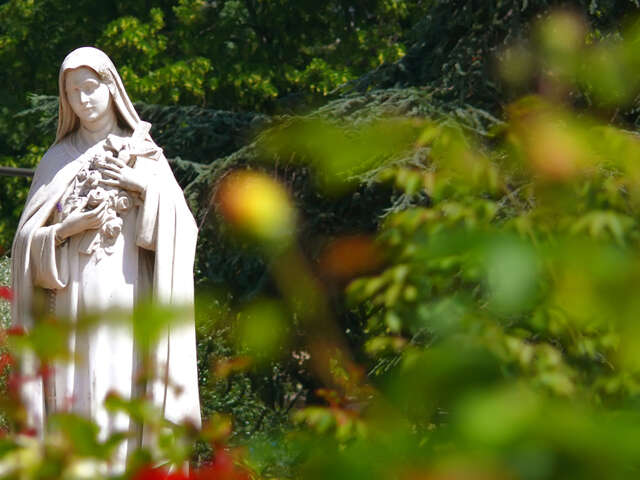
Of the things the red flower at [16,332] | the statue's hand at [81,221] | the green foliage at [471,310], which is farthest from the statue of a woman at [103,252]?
the red flower at [16,332]

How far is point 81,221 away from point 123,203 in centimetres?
21

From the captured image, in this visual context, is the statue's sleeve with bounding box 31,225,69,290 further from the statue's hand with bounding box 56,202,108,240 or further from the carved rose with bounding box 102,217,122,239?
the carved rose with bounding box 102,217,122,239

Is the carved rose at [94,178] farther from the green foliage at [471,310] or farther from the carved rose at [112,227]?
the green foliage at [471,310]

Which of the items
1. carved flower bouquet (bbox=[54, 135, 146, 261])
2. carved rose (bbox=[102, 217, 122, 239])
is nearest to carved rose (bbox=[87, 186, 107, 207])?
carved flower bouquet (bbox=[54, 135, 146, 261])

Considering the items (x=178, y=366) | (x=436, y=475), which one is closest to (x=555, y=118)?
(x=436, y=475)

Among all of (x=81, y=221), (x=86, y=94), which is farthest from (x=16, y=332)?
(x=86, y=94)

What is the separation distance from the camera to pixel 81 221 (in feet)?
21.3

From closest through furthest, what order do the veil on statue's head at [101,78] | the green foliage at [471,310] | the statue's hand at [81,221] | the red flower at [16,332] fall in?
the green foliage at [471,310]
the red flower at [16,332]
the statue's hand at [81,221]
the veil on statue's head at [101,78]

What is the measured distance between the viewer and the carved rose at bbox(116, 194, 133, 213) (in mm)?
6562

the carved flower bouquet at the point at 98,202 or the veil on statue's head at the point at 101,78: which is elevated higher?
the veil on statue's head at the point at 101,78

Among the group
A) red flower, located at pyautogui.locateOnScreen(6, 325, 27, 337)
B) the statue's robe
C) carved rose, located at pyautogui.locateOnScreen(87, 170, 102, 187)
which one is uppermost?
red flower, located at pyautogui.locateOnScreen(6, 325, 27, 337)

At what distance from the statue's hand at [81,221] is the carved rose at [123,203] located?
0.07 meters

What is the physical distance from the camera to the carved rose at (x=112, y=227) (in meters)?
6.55

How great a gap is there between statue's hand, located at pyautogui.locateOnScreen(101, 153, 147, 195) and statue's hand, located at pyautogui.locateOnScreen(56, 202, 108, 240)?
118 millimetres
